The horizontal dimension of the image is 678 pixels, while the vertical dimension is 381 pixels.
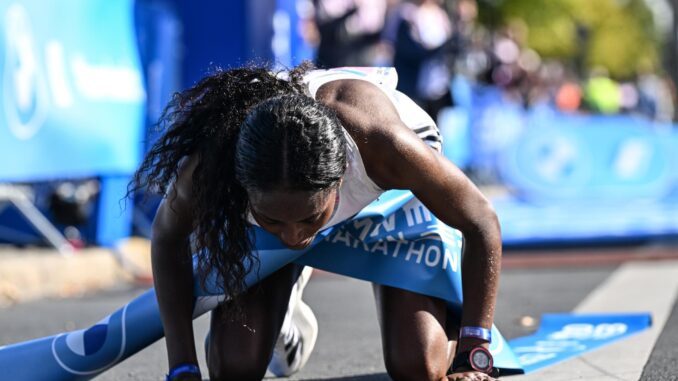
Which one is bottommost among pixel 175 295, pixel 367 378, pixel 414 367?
pixel 367 378

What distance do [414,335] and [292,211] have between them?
2.85 ft

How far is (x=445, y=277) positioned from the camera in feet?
12.9

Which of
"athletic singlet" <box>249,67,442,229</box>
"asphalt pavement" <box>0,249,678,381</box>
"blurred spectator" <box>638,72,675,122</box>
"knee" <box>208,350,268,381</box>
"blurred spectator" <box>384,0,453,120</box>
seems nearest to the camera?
"athletic singlet" <box>249,67,442,229</box>

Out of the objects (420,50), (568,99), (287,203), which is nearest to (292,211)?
(287,203)

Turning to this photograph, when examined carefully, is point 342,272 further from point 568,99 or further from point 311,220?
point 568,99

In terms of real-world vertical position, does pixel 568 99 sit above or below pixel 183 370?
below

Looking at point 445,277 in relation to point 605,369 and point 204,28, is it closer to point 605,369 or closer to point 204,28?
point 605,369

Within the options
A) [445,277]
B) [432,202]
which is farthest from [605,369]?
[432,202]

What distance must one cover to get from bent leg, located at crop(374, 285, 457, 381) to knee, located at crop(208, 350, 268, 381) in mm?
423

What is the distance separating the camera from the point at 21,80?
7.05 metres

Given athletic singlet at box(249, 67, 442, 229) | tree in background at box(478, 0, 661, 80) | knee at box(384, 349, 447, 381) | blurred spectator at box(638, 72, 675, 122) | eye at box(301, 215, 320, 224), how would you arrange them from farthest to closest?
tree in background at box(478, 0, 661, 80) < blurred spectator at box(638, 72, 675, 122) < knee at box(384, 349, 447, 381) < athletic singlet at box(249, 67, 442, 229) < eye at box(301, 215, 320, 224)

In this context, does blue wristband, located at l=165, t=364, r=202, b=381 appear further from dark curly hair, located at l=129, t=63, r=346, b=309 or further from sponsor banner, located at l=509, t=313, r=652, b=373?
sponsor banner, located at l=509, t=313, r=652, b=373

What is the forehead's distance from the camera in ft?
10.2

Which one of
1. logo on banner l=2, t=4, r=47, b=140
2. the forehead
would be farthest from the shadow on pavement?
logo on banner l=2, t=4, r=47, b=140
